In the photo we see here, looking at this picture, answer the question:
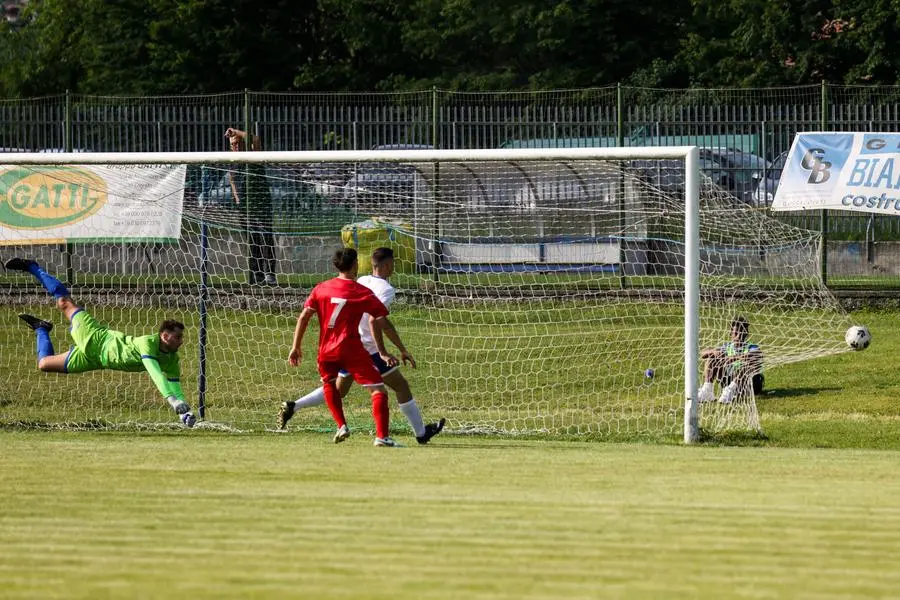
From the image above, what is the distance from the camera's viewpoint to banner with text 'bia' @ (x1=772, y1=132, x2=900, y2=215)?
59.7 ft

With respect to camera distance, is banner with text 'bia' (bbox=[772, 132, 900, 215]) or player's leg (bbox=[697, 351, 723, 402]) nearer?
player's leg (bbox=[697, 351, 723, 402])

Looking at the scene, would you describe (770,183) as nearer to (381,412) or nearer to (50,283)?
(381,412)

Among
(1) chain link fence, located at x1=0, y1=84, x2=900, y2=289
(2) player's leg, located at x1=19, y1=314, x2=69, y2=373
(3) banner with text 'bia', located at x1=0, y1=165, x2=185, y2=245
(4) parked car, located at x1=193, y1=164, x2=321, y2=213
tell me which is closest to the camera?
(2) player's leg, located at x1=19, y1=314, x2=69, y2=373

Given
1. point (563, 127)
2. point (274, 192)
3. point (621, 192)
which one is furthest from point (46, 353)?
point (563, 127)

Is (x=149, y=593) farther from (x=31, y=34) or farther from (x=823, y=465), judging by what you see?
(x=31, y=34)

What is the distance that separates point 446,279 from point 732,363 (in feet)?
15.4

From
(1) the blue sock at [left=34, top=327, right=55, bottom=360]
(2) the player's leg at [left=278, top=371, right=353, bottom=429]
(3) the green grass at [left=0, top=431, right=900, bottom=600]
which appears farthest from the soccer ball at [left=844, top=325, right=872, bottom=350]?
(1) the blue sock at [left=34, top=327, right=55, bottom=360]

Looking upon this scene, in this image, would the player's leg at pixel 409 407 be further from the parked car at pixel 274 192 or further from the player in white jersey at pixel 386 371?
the parked car at pixel 274 192

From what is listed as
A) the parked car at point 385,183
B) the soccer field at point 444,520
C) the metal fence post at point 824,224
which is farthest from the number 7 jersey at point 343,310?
the metal fence post at point 824,224

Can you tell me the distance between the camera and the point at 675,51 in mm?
42625

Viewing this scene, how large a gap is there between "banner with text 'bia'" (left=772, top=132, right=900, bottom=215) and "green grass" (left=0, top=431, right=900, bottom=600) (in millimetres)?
8536

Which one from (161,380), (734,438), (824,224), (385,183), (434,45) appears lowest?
(734,438)

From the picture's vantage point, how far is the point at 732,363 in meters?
12.7

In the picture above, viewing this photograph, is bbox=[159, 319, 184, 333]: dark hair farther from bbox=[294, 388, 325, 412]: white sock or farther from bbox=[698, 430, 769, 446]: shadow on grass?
bbox=[698, 430, 769, 446]: shadow on grass
